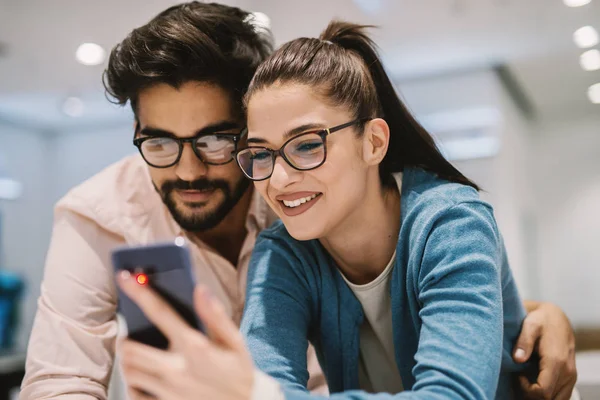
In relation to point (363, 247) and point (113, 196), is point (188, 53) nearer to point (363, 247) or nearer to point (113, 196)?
point (113, 196)

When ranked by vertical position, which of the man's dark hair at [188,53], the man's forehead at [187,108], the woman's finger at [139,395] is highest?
the man's dark hair at [188,53]

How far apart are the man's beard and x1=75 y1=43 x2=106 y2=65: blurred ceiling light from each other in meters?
3.49

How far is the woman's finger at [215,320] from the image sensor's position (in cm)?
57

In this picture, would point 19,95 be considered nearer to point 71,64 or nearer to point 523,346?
point 71,64

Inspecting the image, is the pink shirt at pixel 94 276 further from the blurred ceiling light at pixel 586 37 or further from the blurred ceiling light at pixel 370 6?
the blurred ceiling light at pixel 586 37

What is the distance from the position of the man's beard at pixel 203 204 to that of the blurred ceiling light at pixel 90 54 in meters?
3.49

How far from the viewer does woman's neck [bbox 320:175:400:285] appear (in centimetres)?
106

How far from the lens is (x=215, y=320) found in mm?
566

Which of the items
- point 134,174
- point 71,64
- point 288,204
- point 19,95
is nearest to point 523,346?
point 288,204

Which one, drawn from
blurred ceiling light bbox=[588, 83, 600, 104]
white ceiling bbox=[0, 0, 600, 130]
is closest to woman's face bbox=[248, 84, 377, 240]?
white ceiling bbox=[0, 0, 600, 130]

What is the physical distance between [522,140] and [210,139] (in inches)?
234

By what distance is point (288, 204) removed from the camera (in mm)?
981

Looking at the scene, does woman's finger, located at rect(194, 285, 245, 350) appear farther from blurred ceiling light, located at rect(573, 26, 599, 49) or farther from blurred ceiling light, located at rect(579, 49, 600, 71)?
blurred ceiling light, located at rect(579, 49, 600, 71)

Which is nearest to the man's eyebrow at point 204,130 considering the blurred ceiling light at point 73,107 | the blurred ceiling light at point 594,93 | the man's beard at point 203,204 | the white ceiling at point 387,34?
the man's beard at point 203,204
